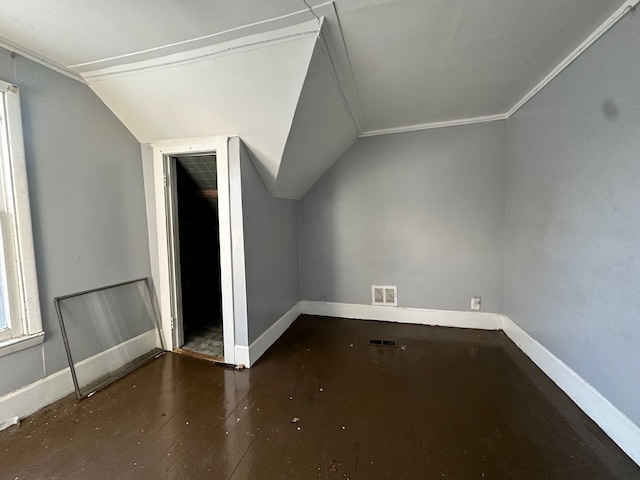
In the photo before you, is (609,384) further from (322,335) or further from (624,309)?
(322,335)

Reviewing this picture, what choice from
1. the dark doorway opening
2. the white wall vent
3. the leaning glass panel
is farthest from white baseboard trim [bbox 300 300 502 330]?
the leaning glass panel

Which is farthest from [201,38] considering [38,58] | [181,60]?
[38,58]

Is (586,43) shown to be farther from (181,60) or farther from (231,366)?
(231,366)

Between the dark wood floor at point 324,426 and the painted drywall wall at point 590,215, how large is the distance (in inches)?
15.0

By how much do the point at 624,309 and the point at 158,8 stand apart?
269cm

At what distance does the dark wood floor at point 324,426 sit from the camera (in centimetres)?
120

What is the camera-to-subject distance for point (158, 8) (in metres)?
1.16

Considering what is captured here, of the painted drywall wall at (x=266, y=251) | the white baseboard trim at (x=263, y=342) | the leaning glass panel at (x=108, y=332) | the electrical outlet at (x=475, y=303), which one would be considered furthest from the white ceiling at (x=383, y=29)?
the white baseboard trim at (x=263, y=342)

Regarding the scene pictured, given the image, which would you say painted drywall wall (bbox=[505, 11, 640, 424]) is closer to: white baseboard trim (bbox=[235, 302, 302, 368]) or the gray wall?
white baseboard trim (bbox=[235, 302, 302, 368])

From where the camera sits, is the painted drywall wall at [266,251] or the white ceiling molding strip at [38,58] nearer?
the white ceiling molding strip at [38,58]

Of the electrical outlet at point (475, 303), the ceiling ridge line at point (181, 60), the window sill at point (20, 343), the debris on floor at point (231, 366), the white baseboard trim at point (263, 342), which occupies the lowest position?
the debris on floor at point (231, 366)

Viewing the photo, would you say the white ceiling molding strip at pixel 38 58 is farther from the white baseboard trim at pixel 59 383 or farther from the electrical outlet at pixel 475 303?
the electrical outlet at pixel 475 303

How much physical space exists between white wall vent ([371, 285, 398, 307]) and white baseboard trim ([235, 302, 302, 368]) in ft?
3.12

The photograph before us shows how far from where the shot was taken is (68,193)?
1.71 meters
